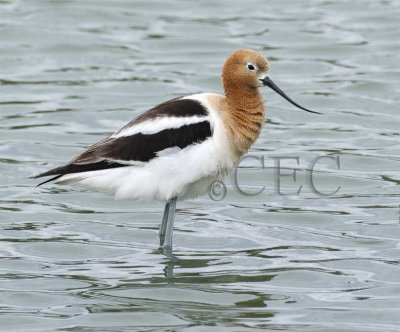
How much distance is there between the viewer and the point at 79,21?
19.2 metres

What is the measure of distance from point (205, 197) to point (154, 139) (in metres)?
2.27

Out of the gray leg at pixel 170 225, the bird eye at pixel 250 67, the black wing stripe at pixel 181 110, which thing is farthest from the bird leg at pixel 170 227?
the bird eye at pixel 250 67

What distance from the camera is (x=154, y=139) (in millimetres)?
10023

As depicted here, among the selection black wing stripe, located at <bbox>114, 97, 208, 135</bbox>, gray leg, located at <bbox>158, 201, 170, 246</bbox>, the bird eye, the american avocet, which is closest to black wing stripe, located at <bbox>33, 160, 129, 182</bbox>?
the american avocet

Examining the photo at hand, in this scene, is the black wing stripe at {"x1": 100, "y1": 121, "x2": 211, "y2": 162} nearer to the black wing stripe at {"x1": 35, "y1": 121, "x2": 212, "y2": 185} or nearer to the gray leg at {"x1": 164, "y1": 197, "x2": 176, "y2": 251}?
the black wing stripe at {"x1": 35, "y1": 121, "x2": 212, "y2": 185}

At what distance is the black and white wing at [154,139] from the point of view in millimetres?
9984

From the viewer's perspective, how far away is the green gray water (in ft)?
30.2

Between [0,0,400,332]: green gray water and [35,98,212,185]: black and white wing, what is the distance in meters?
0.79

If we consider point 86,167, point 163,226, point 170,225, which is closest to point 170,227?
point 170,225

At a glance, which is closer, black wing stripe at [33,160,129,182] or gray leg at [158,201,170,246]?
black wing stripe at [33,160,129,182]

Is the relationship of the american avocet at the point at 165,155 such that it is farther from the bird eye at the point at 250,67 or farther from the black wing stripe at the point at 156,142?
the bird eye at the point at 250,67

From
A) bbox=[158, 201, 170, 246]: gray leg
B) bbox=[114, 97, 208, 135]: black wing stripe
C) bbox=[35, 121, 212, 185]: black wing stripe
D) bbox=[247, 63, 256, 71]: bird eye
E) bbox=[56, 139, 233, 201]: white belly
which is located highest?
bbox=[247, 63, 256, 71]: bird eye

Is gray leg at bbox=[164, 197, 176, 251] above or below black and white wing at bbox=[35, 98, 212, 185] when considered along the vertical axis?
below

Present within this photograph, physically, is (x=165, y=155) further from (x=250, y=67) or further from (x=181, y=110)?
(x=250, y=67)
